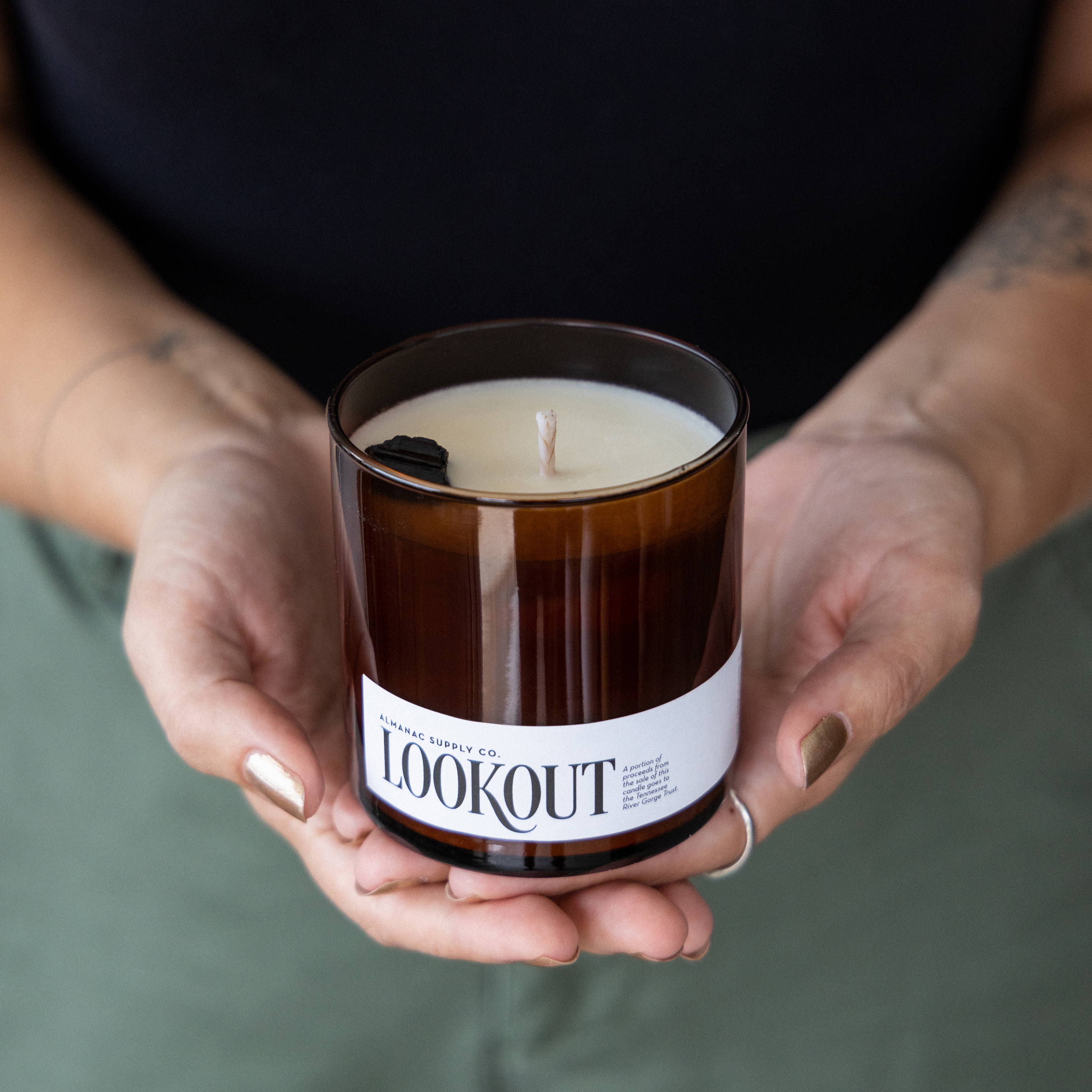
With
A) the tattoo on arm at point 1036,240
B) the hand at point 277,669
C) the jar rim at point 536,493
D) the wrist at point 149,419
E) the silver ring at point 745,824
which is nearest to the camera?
the jar rim at point 536,493

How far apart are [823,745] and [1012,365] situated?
544 mm

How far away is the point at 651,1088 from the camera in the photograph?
4.01 ft

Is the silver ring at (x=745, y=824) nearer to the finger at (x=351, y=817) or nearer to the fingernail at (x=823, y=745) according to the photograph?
the fingernail at (x=823, y=745)

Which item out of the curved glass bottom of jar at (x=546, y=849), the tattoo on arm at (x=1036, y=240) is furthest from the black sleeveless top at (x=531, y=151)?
the curved glass bottom of jar at (x=546, y=849)

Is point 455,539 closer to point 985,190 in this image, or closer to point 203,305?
point 203,305

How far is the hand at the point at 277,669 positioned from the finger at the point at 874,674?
135 mm

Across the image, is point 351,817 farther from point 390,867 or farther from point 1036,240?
point 1036,240

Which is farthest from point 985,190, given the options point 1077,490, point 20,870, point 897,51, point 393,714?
point 20,870

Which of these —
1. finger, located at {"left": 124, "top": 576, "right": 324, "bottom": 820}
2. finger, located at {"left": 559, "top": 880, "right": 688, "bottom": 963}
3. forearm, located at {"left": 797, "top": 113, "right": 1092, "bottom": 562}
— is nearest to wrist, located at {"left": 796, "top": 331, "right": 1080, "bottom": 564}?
forearm, located at {"left": 797, "top": 113, "right": 1092, "bottom": 562}

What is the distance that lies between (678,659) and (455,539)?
14cm

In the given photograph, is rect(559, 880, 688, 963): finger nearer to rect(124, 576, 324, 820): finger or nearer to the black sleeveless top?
rect(124, 576, 324, 820): finger

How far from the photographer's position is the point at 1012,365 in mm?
1038

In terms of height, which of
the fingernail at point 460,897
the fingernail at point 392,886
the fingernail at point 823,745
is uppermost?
the fingernail at point 823,745

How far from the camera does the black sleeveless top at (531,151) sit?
0.99 metres
